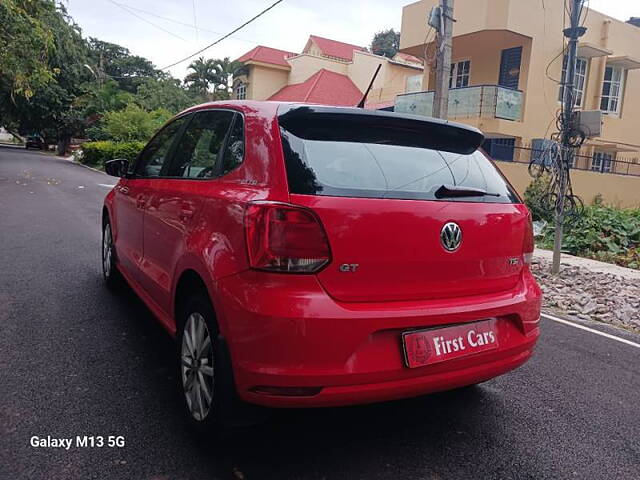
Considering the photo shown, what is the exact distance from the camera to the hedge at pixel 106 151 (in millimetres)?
30453

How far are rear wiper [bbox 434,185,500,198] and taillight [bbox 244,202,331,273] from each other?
27.3 inches

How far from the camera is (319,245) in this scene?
2262mm

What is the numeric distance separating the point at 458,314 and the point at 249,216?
1.08 meters

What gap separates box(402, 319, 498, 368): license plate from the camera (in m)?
2.38

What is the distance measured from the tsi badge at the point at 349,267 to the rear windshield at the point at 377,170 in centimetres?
30

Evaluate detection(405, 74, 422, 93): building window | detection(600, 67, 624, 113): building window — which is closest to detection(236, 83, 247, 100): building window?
detection(405, 74, 422, 93): building window

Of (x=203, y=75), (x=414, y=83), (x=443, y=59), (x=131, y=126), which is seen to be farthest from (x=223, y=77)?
(x=443, y=59)

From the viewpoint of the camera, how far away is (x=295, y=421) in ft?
9.64

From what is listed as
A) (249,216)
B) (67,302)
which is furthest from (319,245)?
(67,302)

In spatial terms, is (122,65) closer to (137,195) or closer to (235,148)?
(137,195)

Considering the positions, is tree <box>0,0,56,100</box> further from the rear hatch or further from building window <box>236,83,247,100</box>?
building window <box>236,83,247,100</box>

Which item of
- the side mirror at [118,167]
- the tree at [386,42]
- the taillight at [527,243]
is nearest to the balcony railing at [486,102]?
the side mirror at [118,167]

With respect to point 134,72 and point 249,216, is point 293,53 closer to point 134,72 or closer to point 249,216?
point 249,216

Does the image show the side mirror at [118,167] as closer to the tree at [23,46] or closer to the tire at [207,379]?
the tire at [207,379]
